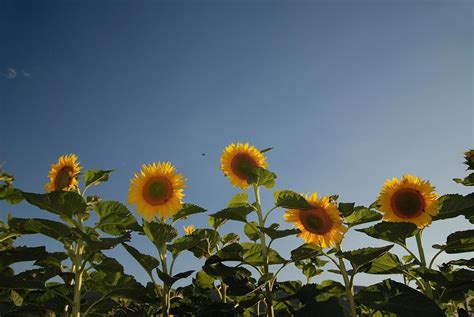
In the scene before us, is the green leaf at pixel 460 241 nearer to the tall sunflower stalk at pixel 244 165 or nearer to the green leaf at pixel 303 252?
the green leaf at pixel 303 252

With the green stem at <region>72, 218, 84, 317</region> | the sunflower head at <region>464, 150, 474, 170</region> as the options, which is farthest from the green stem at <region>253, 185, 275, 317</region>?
the sunflower head at <region>464, 150, 474, 170</region>

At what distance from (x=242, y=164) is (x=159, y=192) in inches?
45.9

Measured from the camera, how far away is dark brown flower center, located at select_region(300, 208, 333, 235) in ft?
15.1

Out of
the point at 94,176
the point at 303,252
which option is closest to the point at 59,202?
the point at 94,176

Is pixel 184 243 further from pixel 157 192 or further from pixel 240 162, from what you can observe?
pixel 240 162

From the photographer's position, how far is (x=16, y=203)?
14.8 feet

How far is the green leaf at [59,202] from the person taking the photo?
141 inches

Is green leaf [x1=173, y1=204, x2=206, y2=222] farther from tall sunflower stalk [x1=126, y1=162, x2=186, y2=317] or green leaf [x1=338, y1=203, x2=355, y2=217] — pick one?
green leaf [x1=338, y1=203, x2=355, y2=217]

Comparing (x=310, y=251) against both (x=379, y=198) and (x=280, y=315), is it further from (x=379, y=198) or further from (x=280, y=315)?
(x=379, y=198)

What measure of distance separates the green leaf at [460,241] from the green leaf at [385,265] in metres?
0.54

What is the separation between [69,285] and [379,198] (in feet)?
12.2

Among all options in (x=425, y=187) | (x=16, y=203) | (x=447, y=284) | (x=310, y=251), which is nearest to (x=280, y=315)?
(x=310, y=251)

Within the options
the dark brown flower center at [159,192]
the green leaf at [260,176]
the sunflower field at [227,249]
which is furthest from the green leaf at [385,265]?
the dark brown flower center at [159,192]

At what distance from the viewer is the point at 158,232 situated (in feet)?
13.0
